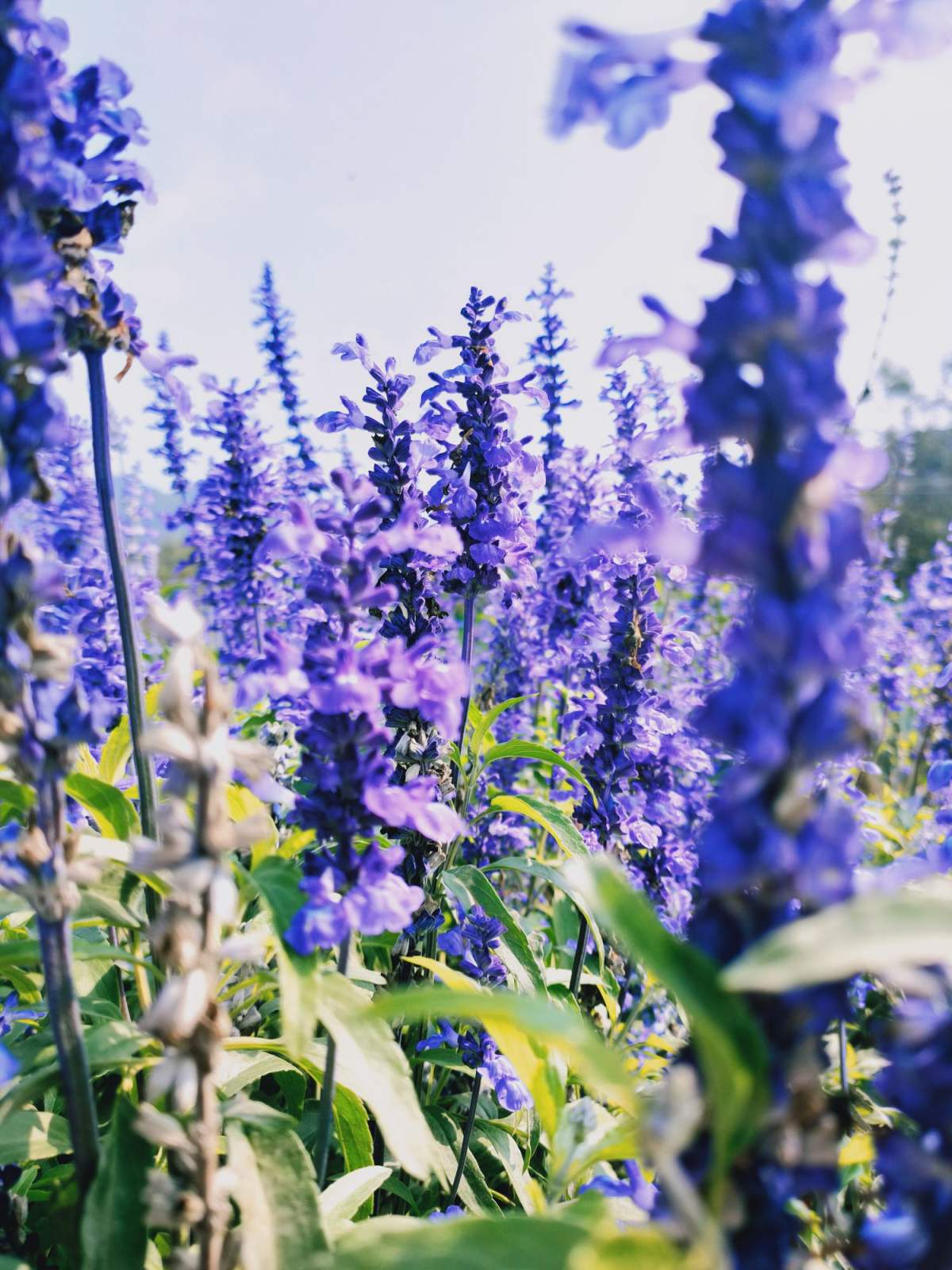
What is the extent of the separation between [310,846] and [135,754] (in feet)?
1.79

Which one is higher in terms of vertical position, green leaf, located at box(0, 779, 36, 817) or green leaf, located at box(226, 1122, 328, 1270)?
green leaf, located at box(0, 779, 36, 817)

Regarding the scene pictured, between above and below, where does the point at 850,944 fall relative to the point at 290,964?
above

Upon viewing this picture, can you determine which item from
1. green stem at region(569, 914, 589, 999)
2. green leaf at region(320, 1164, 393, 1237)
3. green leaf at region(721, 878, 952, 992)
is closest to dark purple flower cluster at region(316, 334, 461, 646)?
green stem at region(569, 914, 589, 999)

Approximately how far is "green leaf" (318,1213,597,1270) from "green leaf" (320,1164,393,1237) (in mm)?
737

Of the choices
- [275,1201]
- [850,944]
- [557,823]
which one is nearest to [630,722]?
[557,823]

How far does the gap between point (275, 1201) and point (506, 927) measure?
4.84ft

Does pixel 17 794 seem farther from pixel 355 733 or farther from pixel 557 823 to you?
pixel 557 823

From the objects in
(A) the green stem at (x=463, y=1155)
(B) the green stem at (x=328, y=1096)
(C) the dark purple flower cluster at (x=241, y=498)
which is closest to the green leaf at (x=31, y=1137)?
(B) the green stem at (x=328, y=1096)

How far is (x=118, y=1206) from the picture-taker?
125 cm

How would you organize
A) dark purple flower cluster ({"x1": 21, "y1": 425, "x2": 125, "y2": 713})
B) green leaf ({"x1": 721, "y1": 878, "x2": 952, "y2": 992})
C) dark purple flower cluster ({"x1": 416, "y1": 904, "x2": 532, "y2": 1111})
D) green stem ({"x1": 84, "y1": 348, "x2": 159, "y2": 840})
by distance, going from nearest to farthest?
green leaf ({"x1": 721, "y1": 878, "x2": 952, "y2": 992}), green stem ({"x1": 84, "y1": 348, "x2": 159, "y2": 840}), dark purple flower cluster ({"x1": 416, "y1": 904, "x2": 532, "y2": 1111}), dark purple flower cluster ({"x1": 21, "y1": 425, "x2": 125, "y2": 713})

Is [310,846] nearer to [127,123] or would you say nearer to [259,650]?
[127,123]

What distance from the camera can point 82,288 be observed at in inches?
68.3

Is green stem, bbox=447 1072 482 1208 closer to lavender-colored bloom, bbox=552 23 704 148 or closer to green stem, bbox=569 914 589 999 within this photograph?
green stem, bbox=569 914 589 999

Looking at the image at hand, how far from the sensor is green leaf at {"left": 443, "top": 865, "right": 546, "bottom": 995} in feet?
8.29
